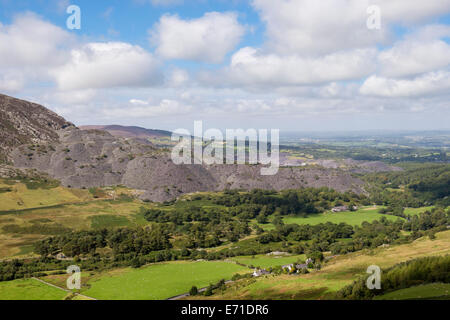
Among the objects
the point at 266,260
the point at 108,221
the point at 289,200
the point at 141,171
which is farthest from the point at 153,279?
the point at 141,171

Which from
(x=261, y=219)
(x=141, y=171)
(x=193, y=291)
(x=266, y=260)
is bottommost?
(x=266, y=260)

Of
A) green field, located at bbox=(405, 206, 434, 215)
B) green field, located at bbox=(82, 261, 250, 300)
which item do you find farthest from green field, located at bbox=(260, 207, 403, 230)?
green field, located at bbox=(82, 261, 250, 300)

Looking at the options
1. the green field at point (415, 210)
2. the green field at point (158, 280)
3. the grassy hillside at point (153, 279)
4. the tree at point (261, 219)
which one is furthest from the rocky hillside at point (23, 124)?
the green field at point (415, 210)

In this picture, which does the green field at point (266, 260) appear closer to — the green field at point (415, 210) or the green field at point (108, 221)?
the green field at point (108, 221)

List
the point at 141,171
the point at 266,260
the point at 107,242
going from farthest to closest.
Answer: the point at 141,171 → the point at 107,242 → the point at 266,260

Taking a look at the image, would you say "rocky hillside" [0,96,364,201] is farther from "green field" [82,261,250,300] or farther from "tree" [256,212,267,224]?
"green field" [82,261,250,300]

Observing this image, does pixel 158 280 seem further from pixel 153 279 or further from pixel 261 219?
pixel 261 219
